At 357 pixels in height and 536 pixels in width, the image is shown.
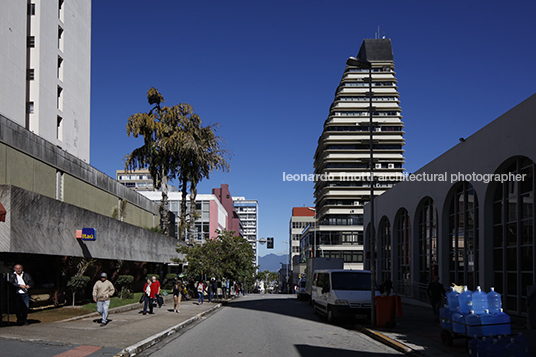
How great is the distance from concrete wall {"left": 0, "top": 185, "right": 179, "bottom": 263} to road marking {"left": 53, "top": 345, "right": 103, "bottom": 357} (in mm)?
5512

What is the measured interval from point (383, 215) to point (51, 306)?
2818 centimetres

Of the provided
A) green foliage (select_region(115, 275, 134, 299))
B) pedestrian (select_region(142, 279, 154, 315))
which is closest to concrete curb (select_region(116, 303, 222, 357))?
pedestrian (select_region(142, 279, 154, 315))

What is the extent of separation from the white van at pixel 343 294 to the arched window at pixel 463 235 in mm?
5985

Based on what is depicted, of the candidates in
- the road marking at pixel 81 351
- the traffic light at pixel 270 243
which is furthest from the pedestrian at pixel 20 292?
the traffic light at pixel 270 243

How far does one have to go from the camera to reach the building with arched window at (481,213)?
19.2 m

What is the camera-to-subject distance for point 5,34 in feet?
125

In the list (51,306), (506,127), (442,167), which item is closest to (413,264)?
(442,167)

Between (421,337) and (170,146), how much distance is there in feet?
84.8

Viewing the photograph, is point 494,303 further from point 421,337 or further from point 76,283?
point 76,283

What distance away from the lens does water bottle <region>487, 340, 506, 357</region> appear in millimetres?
9531

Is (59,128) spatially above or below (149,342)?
above

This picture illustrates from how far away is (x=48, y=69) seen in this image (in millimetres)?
44062

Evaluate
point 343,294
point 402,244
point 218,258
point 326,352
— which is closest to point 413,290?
point 402,244

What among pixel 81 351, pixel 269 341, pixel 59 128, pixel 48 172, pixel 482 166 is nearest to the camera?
pixel 81 351
